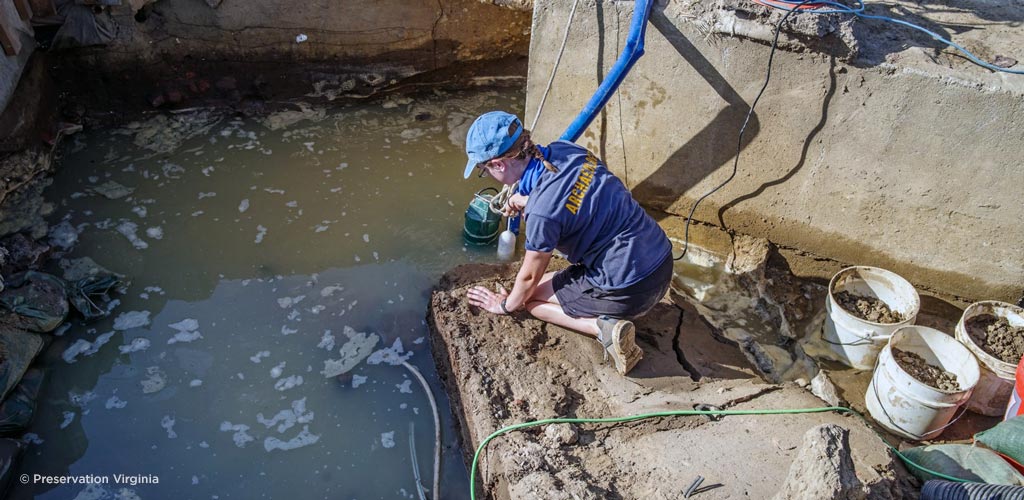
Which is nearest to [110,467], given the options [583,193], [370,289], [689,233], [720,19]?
[370,289]

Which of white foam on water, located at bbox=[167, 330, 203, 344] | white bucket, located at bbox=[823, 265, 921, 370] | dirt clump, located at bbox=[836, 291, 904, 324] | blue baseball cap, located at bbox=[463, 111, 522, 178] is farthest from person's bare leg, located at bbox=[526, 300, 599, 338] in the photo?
white foam on water, located at bbox=[167, 330, 203, 344]

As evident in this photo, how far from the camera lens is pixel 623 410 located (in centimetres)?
379

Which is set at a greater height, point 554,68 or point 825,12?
point 825,12

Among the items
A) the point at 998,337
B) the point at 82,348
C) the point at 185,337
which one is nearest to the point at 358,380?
the point at 185,337

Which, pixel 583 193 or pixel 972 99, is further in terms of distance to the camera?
pixel 972 99

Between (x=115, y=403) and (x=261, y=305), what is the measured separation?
1057 mm

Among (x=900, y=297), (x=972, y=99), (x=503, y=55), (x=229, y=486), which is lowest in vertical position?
(x=229, y=486)

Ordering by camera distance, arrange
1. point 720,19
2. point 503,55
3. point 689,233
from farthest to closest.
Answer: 1. point 503,55
2. point 689,233
3. point 720,19

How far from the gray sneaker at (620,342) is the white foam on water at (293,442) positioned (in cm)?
179

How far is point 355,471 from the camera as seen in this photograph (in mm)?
3850

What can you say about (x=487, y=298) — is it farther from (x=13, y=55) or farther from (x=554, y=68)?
(x=13, y=55)

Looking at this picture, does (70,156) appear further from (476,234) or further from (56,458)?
(476,234)

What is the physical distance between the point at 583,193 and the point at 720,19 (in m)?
1.68

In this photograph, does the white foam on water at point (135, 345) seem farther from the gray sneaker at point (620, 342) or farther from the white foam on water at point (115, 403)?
the gray sneaker at point (620, 342)
